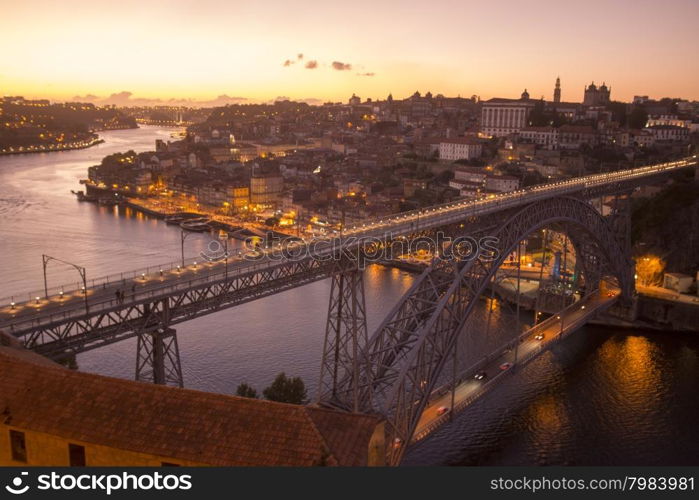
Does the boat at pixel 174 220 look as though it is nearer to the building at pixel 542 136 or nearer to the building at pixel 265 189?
the building at pixel 265 189

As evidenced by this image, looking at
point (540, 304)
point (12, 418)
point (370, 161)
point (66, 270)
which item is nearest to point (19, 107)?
point (370, 161)

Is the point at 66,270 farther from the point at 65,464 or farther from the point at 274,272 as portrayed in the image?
the point at 65,464

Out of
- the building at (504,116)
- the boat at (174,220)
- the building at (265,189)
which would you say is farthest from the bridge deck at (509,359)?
the building at (504,116)

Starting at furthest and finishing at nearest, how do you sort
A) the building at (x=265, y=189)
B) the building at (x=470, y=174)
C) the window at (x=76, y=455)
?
the building at (x=265, y=189)
the building at (x=470, y=174)
the window at (x=76, y=455)

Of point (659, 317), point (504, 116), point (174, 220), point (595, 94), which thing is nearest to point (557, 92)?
point (595, 94)

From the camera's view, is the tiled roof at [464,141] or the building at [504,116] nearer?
the tiled roof at [464,141]

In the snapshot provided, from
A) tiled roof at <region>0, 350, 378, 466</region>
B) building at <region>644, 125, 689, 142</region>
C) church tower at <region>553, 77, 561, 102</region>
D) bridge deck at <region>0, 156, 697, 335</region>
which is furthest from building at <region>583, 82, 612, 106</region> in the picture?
tiled roof at <region>0, 350, 378, 466</region>
